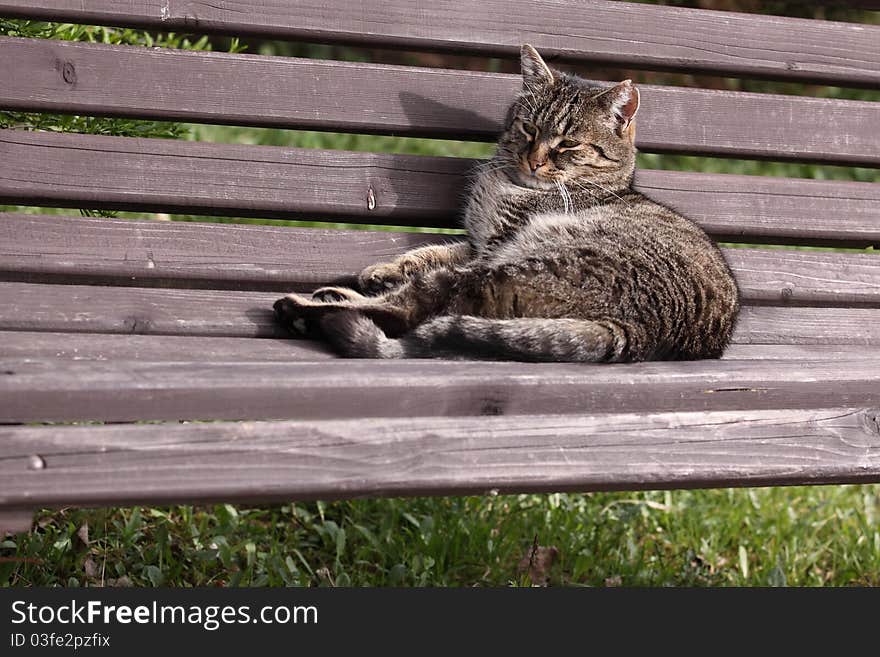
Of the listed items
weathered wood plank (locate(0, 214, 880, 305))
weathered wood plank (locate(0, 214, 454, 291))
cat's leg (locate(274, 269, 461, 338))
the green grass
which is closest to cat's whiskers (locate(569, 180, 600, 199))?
weathered wood plank (locate(0, 214, 880, 305))

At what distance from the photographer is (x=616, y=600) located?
6.95 feet

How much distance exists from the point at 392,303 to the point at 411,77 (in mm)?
762

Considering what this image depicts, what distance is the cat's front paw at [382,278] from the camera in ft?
8.29

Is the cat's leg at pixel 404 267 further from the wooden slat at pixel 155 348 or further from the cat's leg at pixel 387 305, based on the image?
the wooden slat at pixel 155 348

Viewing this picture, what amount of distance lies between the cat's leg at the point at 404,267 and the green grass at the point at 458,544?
0.79 m

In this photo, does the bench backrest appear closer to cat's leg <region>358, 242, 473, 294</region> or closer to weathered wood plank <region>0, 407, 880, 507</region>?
cat's leg <region>358, 242, 473, 294</region>

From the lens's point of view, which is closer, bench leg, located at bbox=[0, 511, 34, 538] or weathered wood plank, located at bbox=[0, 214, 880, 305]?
bench leg, located at bbox=[0, 511, 34, 538]

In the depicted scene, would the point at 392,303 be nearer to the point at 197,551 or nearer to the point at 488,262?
the point at 488,262

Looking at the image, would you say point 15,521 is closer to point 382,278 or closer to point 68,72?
point 382,278

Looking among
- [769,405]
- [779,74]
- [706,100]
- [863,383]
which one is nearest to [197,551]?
[769,405]

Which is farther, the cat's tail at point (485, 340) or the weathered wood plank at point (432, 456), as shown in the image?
the cat's tail at point (485, 340)

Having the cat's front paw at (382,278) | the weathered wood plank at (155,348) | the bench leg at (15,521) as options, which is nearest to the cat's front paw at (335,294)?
the cat's front paw at (382,278)

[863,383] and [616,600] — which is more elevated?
[863,383]

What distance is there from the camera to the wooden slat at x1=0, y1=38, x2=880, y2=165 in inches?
96.8
